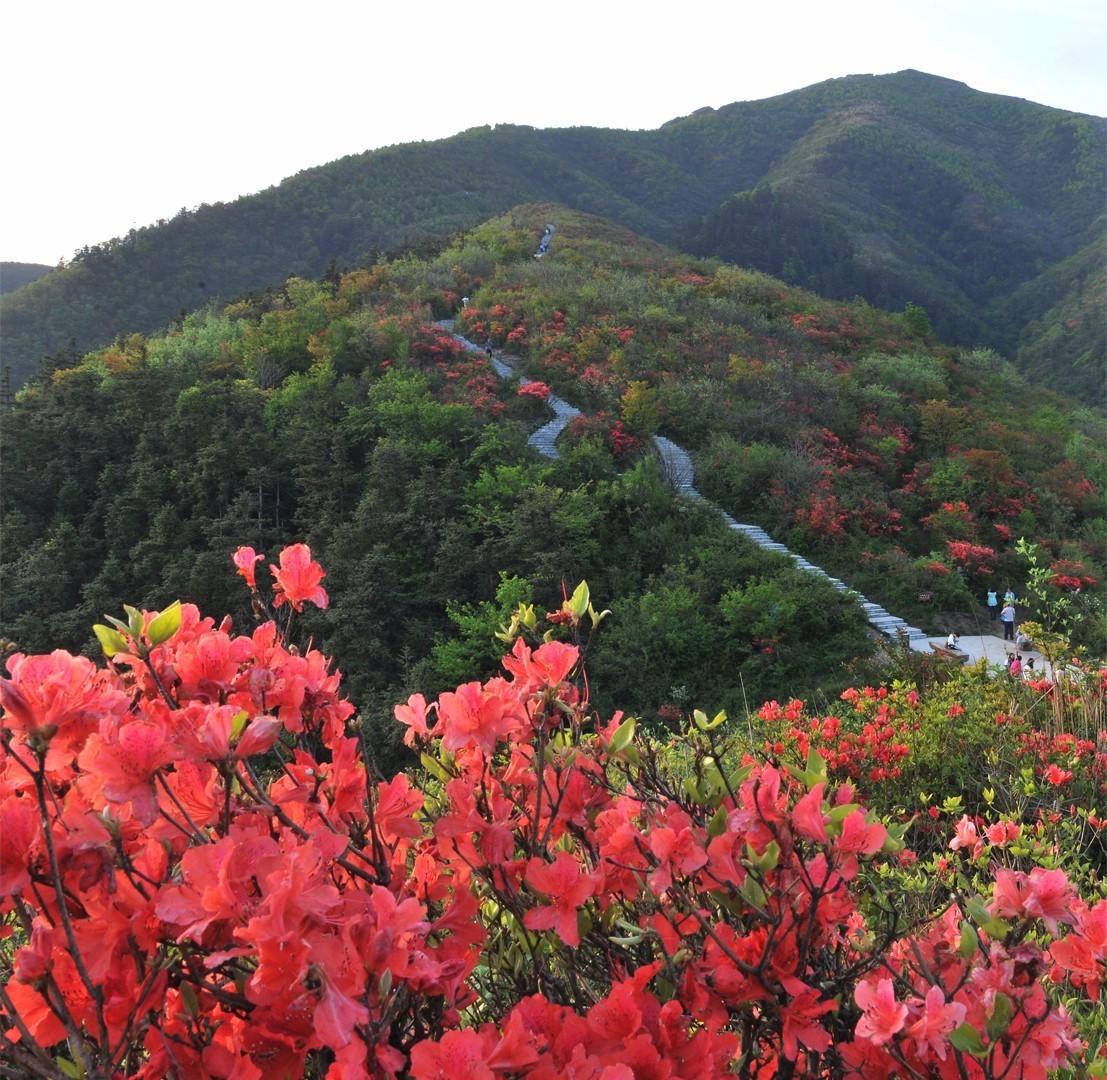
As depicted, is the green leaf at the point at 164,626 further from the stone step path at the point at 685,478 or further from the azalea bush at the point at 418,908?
the stone step path at the point at 685,478

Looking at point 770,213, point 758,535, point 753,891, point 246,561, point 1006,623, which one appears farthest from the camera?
point 770,213

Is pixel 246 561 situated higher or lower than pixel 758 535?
higher

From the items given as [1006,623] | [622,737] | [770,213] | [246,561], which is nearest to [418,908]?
[622,737]

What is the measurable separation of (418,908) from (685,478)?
10.1 metres

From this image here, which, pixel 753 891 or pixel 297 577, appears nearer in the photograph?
pixel 753 891

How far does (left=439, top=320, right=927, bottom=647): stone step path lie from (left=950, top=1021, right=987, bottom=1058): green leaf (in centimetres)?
698

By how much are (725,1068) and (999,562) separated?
402 inches

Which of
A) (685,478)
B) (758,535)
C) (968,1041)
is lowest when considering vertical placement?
(758,535)

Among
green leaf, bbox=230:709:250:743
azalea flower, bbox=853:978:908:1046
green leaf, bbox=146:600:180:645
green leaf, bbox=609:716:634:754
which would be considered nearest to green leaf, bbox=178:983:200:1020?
green leaf, bbox=230:709:250:743

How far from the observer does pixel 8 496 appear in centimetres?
1116

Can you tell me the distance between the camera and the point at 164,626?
854mm

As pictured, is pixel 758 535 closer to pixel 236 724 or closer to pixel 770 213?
pixel 236 724

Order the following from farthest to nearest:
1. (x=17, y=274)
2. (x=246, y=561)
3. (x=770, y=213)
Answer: (x=17, y=274)
(x=770, y=213)
(x=246, y=561)

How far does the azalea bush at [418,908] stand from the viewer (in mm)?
637
